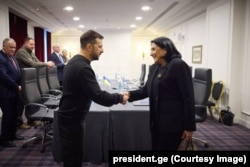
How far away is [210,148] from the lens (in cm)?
351

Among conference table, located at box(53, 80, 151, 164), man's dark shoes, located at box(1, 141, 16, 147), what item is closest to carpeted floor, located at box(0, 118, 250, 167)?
man's dark shoes, located at box(1, 141, 16, 147)

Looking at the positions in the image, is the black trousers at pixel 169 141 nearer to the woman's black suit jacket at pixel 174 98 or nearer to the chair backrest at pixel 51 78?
the woman's black suit jacket at pixel 174 98

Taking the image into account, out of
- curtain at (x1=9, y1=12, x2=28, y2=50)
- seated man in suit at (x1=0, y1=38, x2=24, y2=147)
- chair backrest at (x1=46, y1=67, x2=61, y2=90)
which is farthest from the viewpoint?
curtain at (x1=9, y1=12, x2=28, y2=50)

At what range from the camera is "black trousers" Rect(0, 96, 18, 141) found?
3442mm

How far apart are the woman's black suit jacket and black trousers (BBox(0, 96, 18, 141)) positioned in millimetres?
Result: 2414

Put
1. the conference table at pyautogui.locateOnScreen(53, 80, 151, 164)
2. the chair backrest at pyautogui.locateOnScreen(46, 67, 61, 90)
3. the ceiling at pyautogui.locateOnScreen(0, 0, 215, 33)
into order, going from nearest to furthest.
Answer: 1. the conference table at pyautogui.locateOnScreen(53, 80, 151, 164)
2. the chair backrest at pyautogui.locateOnScreen(46, 67, 61, 90)
3. the ceiling at pyautogui.locateOnScreen(0, 0, 215, 33)

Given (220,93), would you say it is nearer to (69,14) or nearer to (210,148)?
(210,148)

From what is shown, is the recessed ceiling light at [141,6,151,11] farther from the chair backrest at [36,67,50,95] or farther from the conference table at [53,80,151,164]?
the conference table at [53,80,151,164]

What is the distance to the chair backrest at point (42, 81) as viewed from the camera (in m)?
3.99

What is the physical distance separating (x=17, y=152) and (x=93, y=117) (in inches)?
51.1

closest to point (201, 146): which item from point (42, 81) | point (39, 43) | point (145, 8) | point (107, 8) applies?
point (42, 81)

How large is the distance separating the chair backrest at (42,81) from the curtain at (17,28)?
308cm

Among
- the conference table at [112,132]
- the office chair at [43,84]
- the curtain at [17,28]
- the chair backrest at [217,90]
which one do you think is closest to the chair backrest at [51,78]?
the office chair at [43,84]

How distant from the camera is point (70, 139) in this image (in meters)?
1.84
